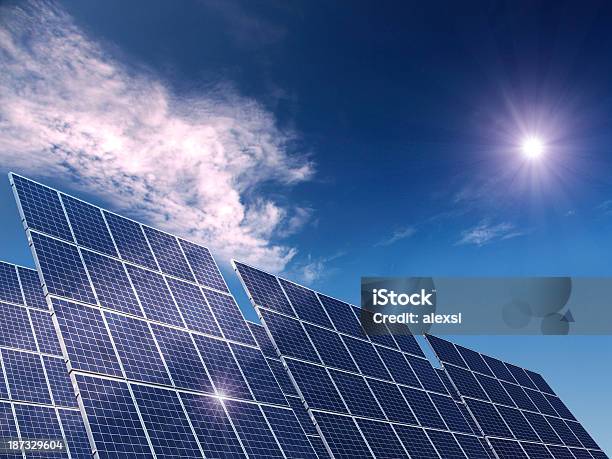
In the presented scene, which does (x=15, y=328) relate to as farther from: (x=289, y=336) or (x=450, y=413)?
(x=450, y=413)

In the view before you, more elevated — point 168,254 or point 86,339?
point 168,254

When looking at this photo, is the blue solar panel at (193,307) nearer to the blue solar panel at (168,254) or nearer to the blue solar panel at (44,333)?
the blue solar panel at (168,254)

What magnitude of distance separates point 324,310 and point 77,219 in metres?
13.3

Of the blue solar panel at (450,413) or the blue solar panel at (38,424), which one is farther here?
the blue solar panel at (450,413)

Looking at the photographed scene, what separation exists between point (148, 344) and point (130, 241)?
5254mm

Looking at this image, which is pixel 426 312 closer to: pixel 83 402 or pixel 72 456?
pixel 72 456

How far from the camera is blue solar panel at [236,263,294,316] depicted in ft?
83.0

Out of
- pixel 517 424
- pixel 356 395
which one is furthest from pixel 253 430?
pixel 517 424

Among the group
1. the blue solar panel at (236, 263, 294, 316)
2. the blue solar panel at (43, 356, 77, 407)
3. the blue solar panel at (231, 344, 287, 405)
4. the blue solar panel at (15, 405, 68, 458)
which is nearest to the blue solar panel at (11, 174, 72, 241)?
the blue solar panel at (231, 344, 287, 405)

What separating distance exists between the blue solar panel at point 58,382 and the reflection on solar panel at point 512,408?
2204cm

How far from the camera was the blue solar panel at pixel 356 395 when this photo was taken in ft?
81.9

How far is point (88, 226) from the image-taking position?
21938 mm

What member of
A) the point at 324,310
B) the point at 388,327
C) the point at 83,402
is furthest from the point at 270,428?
the point at 388,327

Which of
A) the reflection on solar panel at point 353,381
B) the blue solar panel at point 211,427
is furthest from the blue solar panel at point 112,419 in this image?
the reflection on solar panel at point 353,381
